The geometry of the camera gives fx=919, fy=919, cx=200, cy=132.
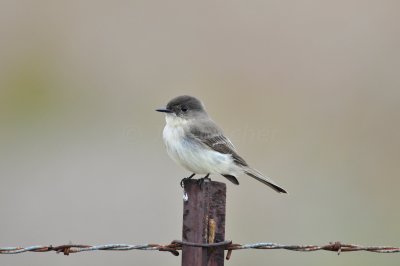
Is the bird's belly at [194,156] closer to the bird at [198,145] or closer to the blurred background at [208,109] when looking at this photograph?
the bird at [198,145]

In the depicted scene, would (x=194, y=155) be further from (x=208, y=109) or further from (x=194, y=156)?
(x=208, y=109)

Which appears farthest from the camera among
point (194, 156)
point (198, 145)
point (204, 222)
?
point (198, 145)

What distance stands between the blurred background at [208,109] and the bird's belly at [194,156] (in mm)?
2345

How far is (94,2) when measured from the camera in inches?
621

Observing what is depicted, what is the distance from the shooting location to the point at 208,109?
1219 cm

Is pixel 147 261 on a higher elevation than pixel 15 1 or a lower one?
lower

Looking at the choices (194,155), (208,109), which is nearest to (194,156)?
(194,155)

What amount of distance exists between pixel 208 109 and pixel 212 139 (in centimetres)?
A: 524

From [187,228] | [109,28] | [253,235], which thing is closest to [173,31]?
[109,28]

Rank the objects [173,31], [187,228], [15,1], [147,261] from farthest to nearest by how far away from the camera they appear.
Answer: [15,1] → [173,31] → [147,261] → [187,228]

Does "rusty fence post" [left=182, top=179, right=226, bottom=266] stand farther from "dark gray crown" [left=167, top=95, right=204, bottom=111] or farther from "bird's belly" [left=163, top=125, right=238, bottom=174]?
"dark gray crown" [left=167, top=95, right=204, bottom=111]

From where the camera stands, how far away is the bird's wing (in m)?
6.91

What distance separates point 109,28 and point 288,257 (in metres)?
7.14

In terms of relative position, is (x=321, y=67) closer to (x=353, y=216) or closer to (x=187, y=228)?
(x=353, y=216)
